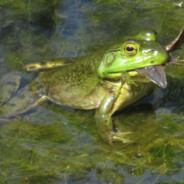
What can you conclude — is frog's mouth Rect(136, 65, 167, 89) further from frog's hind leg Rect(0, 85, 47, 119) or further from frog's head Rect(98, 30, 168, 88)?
frog's hind leg Rect(0, 85, 47, 119)

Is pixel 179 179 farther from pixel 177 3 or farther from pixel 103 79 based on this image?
pixel 177 3

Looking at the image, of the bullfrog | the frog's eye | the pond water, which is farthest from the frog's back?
the frog's eye

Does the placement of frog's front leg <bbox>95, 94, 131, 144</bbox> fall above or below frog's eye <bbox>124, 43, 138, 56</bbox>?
below

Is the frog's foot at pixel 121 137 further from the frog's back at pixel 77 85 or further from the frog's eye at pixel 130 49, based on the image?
the frog's eye at pixel 130 49

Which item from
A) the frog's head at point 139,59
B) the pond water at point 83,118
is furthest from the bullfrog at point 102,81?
the pond water at point 83,118

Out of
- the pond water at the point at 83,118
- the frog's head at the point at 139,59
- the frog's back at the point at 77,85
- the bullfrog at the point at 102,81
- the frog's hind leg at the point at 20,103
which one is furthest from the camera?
the frog's hind leg at the point at 20,103

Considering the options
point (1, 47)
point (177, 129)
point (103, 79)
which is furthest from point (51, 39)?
point (177, 129)

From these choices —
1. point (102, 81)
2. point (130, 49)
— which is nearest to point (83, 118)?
point (102, 81)

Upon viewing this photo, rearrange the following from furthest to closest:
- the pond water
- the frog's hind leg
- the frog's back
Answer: the frog's hind leg
the frog's back
the pond water
